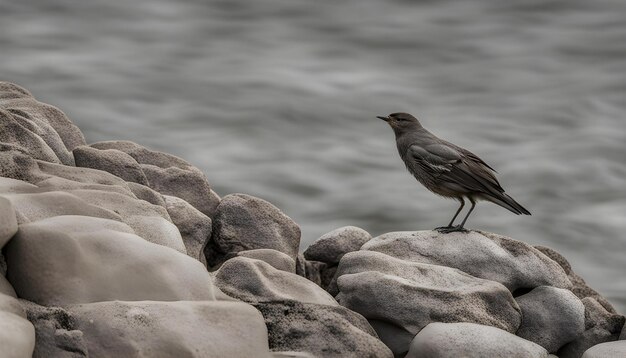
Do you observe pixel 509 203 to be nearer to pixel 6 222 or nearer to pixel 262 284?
pixel 262 284

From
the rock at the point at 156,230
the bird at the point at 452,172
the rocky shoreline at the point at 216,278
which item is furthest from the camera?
the bird at the point at 452,172

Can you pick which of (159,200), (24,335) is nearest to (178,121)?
(159,200)

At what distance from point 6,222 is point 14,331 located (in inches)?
Result: 29.6

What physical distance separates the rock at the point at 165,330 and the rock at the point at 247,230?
2066mm

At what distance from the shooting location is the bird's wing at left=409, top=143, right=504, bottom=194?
934 cm

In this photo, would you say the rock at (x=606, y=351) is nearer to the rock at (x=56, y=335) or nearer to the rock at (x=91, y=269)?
the rock at (x=91, y=269)

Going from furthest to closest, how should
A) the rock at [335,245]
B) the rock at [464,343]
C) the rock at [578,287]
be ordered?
the rock at [578,287], the rock at [335,245], the rock at [464,343]

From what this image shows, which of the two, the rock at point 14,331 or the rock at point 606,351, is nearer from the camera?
the rock at point 14,331

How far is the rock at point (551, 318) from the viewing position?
305 inches

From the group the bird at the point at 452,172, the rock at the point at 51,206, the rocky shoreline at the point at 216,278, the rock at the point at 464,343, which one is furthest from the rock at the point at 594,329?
the rock at the point at 51,206

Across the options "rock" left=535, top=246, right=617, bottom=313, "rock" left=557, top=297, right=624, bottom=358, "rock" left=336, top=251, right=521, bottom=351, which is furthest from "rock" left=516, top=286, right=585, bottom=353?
"rock" left=535, top=246, right=617, bottom=313

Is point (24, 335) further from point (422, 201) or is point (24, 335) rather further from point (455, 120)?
point (455, 120)

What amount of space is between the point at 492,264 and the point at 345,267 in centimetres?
118

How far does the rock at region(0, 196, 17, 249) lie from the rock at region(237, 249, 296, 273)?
78.7 inches
